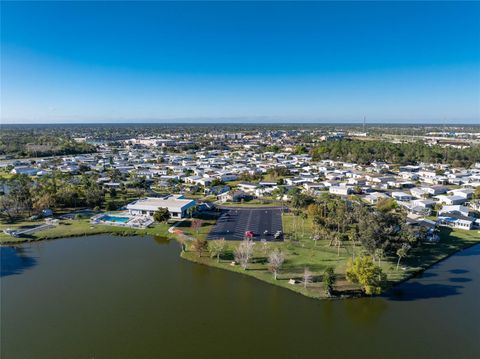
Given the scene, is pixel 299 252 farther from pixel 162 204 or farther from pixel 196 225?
pixel 162 204

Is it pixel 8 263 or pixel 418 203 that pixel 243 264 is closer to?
pixel 8 263

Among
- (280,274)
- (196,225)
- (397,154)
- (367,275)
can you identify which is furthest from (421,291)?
(397,154)

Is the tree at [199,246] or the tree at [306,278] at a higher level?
the tree at [199,246]

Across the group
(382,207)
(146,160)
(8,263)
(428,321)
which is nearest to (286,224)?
(382,207)

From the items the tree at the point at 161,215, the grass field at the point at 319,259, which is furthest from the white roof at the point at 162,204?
the grass field at the point at 319,259

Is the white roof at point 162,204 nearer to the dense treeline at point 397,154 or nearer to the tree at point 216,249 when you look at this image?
the tree at point 216,249

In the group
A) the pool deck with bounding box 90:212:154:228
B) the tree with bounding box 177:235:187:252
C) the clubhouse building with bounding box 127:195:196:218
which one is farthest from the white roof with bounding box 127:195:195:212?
the tree with bounding box 177:235:187:252

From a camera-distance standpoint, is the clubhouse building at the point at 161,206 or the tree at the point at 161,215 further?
the clubhouse building at the point at 161,206
